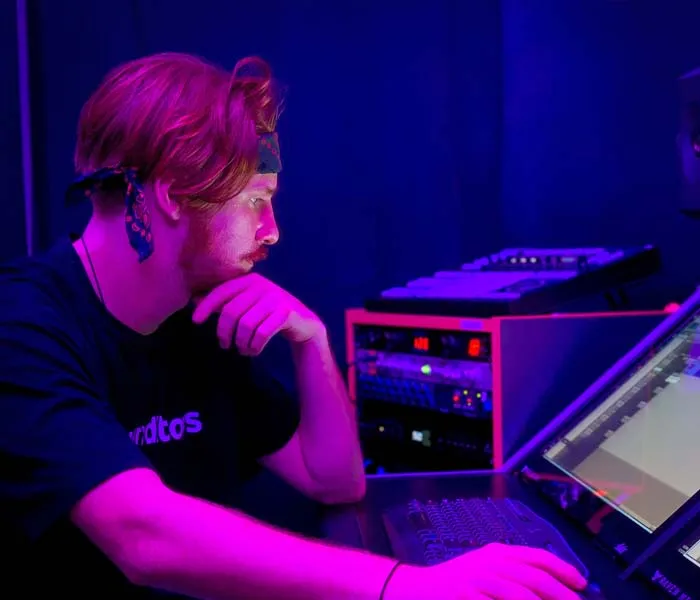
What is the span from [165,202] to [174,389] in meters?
0.34

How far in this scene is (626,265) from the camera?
1.62 metres

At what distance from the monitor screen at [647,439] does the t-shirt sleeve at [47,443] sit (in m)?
0.64

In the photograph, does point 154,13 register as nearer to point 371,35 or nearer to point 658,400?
point 371,35

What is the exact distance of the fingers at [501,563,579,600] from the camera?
0.75 metres

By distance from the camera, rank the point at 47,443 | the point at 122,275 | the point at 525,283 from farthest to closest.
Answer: the point at 525,283 < the point at 122,275 < the point at 47,443

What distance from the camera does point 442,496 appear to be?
1.26 metres

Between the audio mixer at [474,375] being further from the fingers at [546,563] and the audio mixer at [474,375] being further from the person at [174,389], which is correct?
the fingers at [546,563]

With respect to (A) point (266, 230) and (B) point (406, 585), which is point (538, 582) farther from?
(A) point (266, 230)

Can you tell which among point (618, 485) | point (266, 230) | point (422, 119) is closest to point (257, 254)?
point (266, 230)

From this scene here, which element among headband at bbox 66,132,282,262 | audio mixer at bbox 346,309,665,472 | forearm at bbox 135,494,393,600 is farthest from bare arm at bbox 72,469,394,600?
audio mixer at bbox 346,309,665,472

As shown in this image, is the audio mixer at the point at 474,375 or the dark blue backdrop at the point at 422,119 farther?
the dark blue backdrop at the point at 422,119

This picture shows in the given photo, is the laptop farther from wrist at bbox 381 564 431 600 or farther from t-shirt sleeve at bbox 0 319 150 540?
t-shirt sleeve at bbox 0 319 150 540

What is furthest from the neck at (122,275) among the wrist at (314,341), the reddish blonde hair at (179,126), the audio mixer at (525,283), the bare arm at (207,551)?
the audio mixer at (525,283)

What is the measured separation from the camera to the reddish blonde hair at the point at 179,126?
45.0 inches
